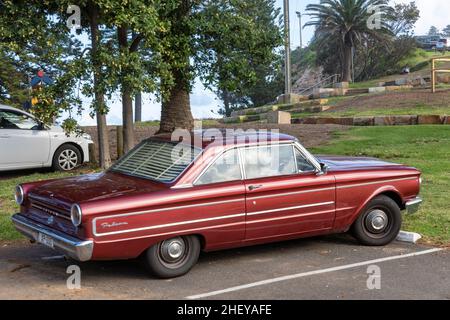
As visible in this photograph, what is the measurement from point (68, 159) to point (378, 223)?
25.2 ft

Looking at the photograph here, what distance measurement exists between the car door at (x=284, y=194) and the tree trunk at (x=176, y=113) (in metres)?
6.60

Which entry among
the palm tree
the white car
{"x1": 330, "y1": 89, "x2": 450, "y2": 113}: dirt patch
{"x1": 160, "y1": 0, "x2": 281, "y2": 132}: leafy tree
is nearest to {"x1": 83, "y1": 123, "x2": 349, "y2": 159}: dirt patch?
the white car

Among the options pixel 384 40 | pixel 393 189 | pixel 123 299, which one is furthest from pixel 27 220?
pixel 384 40

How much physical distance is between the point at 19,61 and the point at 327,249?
16.6 m

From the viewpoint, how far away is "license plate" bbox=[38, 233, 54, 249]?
5.65 metres

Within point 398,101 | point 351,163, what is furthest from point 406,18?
point 351,163

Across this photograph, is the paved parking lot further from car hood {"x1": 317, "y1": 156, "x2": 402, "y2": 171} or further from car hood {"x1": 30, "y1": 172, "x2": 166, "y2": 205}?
car hood {"x1": 317, "y1": 156, "x2": 402, "y2": 171}

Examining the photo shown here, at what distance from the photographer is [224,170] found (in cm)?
616

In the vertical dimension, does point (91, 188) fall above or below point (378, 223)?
above

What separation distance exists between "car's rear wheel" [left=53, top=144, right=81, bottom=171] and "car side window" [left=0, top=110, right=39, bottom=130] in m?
0.75

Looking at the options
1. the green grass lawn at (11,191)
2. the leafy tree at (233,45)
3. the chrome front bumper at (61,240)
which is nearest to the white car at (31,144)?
the green grass lawn at (11,191)

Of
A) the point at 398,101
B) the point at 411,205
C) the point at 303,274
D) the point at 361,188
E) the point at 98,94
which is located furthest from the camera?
the point at 398,101

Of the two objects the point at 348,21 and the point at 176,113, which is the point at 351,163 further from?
the point at 348,21

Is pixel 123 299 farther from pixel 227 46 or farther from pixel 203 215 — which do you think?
pixel 227 46
